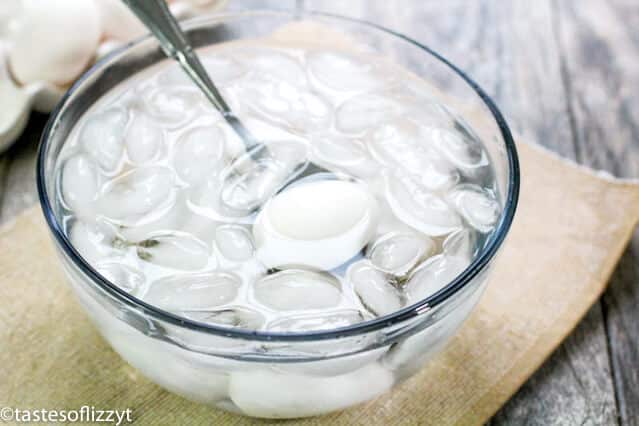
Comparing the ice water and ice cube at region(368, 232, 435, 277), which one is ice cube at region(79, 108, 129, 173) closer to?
the ice water

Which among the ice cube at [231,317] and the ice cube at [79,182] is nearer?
the ice cube at [231,317]

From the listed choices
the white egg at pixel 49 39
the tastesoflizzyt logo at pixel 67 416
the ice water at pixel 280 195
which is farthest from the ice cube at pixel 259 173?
the white egg at pixel 49 39

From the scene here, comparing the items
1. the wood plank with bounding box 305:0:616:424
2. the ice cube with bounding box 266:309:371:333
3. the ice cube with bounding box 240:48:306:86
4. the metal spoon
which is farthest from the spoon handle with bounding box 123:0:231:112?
the wood plank with bounding box 305:0:616:424

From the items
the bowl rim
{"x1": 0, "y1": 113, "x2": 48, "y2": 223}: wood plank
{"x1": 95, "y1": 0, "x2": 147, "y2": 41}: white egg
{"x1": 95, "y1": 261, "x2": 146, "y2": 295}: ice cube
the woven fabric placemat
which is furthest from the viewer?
{"x1": 95, "y1": 0, "x2": 147, "y2": 41}: white egg

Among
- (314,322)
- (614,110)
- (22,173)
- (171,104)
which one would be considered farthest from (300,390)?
(614,110)

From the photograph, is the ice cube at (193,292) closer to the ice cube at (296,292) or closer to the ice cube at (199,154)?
the ice cube at (296,292)

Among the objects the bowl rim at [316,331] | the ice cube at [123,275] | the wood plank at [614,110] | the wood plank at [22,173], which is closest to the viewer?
the bowl rim at [316,331]

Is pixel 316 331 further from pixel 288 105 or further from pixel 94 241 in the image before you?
pixel 288 105
